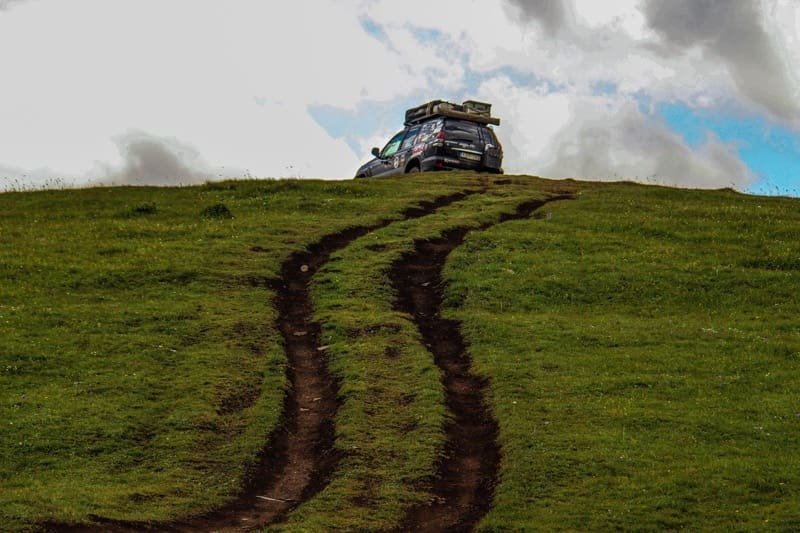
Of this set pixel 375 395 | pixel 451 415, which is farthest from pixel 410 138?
pixel 451 415

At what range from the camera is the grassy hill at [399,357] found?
19.0 meters

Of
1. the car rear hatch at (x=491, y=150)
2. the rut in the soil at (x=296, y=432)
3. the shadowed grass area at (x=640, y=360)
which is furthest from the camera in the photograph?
the car rear hatch at (x=491, y=150)

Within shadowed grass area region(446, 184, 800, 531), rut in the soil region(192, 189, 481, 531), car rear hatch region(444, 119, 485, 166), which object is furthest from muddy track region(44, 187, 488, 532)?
car rear hatch region(444, 119, 485, 166)

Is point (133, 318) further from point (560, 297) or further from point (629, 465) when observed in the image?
point (629, 465)

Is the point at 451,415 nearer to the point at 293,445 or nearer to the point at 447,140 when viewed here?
the point at 293,445

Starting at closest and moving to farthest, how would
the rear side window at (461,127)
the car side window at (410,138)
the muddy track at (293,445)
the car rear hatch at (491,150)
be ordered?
the muddy track at (293,445), the rear side window at (461,127), the car rear hatch at (491,150), the car side window at (410,138)

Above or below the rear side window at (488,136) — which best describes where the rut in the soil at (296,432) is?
below

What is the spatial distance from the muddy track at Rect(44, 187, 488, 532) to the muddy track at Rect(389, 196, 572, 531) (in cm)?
246

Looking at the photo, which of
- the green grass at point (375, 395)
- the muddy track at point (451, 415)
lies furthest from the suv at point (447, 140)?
the muddy track at point (451, 415)

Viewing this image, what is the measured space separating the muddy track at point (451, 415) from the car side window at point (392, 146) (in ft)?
56.3

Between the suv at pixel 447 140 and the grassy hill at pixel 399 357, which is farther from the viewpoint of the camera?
the suv at pixel 447 140

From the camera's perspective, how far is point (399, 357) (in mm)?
26984

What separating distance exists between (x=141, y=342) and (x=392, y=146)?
29.5 metres

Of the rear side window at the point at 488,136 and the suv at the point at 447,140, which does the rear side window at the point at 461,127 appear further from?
the rear side window at the point at 488,136
